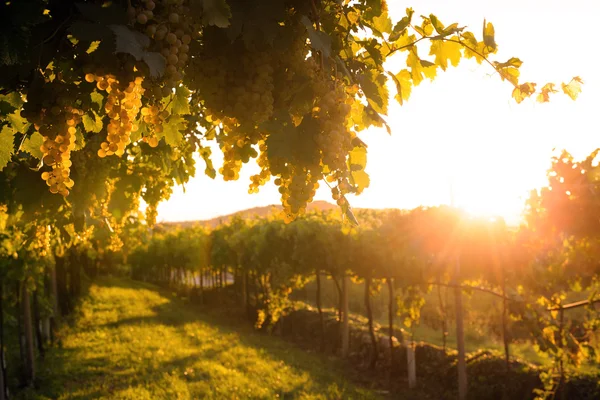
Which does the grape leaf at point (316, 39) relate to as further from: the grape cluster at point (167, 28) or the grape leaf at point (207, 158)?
the grape leaf at point (207, 158)

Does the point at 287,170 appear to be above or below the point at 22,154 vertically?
below

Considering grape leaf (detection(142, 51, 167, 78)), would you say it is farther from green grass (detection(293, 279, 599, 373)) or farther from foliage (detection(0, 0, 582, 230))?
green grass (detection(293, 279, 599, 373))

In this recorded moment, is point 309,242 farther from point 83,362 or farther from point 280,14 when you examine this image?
point 280,14

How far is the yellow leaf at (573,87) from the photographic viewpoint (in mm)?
2070

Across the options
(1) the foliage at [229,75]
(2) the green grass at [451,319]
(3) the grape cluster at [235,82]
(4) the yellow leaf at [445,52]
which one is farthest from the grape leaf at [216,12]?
(2) the green grass at [451,319]

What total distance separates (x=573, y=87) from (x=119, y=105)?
6.26 feet

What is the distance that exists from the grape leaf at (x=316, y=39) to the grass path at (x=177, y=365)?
9.06 meters

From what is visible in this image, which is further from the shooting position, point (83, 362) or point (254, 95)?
point (83, 362)

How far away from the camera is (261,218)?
22750 millimetres

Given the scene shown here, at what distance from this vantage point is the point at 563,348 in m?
8.34

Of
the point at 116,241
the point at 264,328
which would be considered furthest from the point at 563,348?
the point at 264,328

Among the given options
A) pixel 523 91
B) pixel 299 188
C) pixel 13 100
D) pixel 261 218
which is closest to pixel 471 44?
pixel 523 91

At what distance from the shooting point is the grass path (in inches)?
387

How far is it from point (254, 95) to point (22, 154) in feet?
6.25
